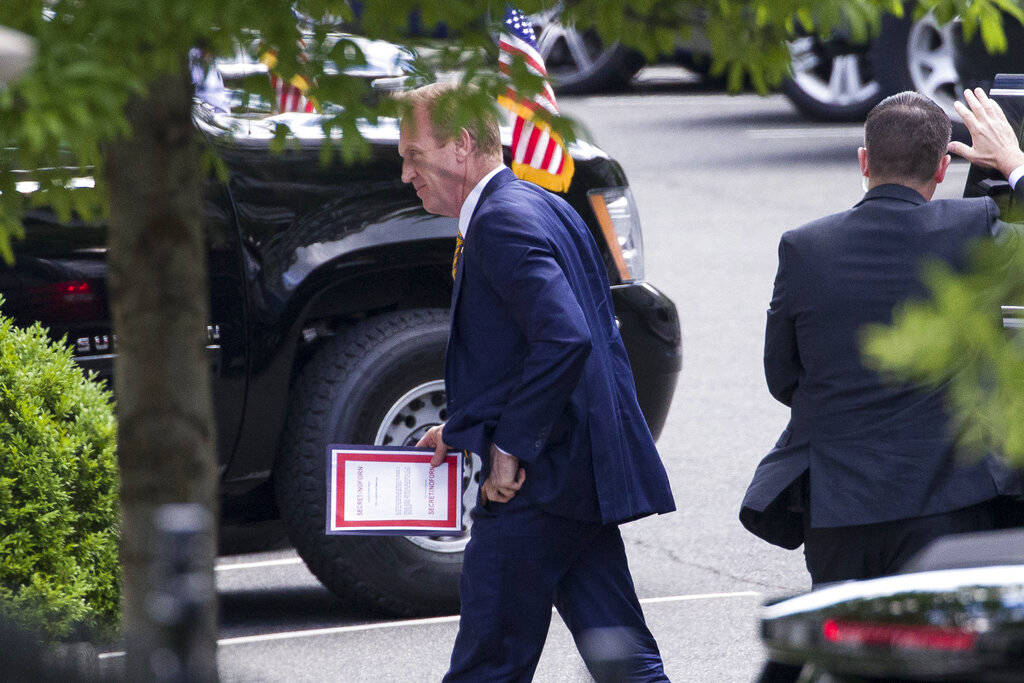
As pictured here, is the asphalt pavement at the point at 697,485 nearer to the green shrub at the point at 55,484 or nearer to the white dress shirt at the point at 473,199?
the green shrub at the point at 55,484

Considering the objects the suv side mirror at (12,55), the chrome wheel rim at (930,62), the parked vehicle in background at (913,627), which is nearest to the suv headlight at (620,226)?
the parked vehicle in background at (913,627)

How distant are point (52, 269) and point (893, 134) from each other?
2499mm

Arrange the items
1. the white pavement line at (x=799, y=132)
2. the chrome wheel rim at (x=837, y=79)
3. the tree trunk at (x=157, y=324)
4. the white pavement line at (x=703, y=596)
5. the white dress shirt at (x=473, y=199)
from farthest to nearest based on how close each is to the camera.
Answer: the white pavement line at (x=799, y=132) < the chrome wheel rim at (x=837, y=79) < the white pavement line at (x=703, y=596) < the white dress shirt at (x=473, y=199) < the tree trunk at (x=157, y=324)

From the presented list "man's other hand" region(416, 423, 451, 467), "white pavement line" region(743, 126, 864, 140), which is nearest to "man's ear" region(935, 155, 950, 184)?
"man's other hand" region(416, 423, 451, 467)

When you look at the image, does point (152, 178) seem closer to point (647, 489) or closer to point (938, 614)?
point (938, 614)

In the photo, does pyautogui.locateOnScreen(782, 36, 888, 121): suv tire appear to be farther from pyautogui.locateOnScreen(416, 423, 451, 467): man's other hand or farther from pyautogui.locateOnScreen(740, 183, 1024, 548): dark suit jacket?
pyautogui.locateOnScreen(740, 183, 1024, 548): dark suit jacket

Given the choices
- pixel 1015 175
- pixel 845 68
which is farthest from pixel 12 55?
pixel 845 68

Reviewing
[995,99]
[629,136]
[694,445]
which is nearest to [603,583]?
[995,99]

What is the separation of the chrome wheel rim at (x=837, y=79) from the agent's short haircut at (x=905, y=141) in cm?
1108

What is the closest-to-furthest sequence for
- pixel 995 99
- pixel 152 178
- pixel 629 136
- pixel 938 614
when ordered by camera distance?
pixel 938 614
pixel 152 178
pixel 995 99
pixel 629 136

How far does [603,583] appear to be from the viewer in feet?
13.2

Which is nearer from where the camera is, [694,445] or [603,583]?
[603,583]

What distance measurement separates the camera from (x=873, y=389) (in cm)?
377

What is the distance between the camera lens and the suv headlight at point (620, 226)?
5637mm
